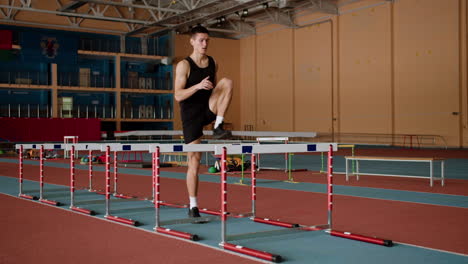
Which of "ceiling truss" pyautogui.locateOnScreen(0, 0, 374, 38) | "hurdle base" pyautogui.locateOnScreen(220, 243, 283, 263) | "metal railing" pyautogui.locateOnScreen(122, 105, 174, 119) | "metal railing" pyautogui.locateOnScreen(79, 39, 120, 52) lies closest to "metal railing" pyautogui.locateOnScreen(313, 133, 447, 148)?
"ceiling truss" pyautogui.locateOnScreen(0, 0, 374, 38)

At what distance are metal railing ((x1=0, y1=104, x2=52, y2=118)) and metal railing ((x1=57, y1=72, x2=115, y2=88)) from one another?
1840 millimetres

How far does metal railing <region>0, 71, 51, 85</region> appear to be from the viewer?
97.1 feet

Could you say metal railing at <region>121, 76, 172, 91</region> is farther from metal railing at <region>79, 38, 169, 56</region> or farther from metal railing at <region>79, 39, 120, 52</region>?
metal railing at <region>79, 39, 120, 52</region>

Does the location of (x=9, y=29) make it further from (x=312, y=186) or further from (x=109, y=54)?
(x=312, y=186)

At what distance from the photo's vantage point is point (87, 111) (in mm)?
31172

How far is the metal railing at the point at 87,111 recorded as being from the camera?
3089cm

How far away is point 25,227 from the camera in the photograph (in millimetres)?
5660

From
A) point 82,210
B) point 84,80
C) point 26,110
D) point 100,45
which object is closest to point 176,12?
point 100,45

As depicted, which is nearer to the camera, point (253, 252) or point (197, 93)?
point (253, 252)

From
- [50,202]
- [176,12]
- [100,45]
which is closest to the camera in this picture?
[50,202]

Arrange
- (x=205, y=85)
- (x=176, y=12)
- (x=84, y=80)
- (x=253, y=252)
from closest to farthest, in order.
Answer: (x=253, y=252)
(x=205, y=85)
(x=176, y=12)
(x=84, y=80)

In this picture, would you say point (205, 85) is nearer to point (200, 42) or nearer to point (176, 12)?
point (200, 42)

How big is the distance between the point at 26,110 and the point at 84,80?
3927 mm

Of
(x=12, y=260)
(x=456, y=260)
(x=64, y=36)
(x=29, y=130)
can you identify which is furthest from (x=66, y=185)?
(x=64, y=36)
